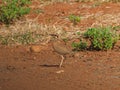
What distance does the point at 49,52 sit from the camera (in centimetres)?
1075

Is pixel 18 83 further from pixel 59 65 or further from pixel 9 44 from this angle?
pixel 9 44

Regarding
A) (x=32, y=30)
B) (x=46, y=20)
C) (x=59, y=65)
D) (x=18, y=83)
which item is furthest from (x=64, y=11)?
(x=18, y=83)

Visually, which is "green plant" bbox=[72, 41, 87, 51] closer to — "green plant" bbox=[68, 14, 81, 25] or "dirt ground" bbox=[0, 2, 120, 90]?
"dirt ground" bbox=[0, 2, 120, 90]

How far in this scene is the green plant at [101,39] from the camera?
10.2 m

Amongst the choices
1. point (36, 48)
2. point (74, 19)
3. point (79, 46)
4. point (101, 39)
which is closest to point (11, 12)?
point (74, 19)

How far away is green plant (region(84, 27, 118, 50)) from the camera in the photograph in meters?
10.2

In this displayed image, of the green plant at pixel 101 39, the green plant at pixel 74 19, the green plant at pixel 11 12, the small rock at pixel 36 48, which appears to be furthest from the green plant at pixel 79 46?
the green plant at pixel 11 12

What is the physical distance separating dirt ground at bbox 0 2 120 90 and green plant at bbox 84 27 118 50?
0.14 meters

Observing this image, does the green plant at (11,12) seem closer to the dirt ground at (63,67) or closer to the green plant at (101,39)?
the dirt ground at (63,67)

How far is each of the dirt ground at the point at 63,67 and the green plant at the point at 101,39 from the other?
0.45 ft

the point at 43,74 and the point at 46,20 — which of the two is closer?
the point at 43,74

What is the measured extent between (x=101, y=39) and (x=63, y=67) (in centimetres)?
170

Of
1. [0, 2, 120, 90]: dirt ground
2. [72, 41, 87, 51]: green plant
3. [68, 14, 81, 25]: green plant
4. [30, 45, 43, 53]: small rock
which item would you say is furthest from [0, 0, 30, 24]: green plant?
[72, 41, 87, 51]: green plant

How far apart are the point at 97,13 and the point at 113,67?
470cm
